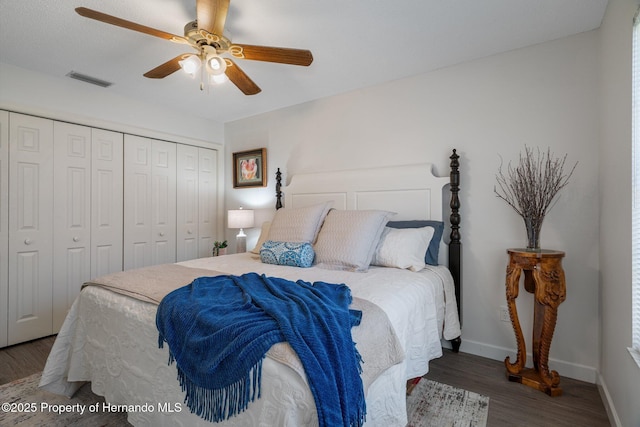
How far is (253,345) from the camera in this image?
3.47ft

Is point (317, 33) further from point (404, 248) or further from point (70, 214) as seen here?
point (70, 214)

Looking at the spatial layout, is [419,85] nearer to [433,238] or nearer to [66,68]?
[433,238]

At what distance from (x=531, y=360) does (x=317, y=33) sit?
2.82 metres

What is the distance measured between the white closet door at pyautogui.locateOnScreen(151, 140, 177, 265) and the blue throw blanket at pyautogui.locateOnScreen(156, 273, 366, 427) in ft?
8.39

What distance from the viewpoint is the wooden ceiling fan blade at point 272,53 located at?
1.87m

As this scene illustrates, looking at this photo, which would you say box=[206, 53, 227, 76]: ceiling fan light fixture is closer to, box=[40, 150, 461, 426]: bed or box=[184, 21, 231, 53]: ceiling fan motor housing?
box=[184, 21, 231, 53]: ceiling fan motor housing

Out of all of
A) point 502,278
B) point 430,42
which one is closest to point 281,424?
point 502,278

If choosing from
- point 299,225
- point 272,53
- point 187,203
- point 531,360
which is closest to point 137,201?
point 187,203

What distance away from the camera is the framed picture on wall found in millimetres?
3947

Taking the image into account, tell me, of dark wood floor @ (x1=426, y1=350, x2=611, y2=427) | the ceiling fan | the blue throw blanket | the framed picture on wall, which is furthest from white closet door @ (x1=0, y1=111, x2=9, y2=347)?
dark wood floor @ (x1=426, y1=350, x2=611, y2=427)

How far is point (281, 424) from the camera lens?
990mm

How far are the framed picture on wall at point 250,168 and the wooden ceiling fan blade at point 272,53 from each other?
1.99 meters

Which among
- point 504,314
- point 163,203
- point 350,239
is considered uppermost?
point 163,203

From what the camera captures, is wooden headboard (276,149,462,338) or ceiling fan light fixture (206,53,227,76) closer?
ceiling fan light fixture (206,53,227,76)
